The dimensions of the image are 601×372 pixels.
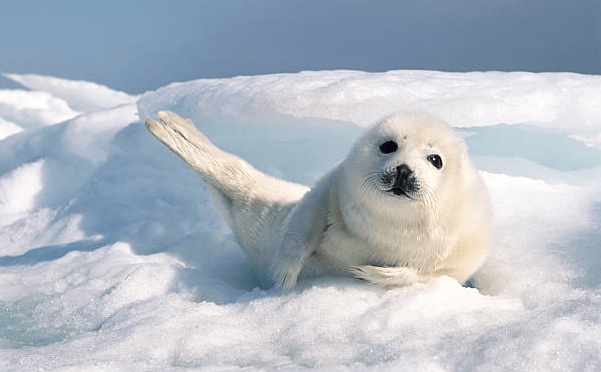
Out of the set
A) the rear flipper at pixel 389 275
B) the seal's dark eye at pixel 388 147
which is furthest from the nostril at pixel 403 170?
the rear flipper at pixel 389 275

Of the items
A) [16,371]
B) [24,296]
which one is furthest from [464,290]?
[24,296]

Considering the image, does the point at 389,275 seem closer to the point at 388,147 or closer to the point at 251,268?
the point at 388,147

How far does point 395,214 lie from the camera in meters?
2.30

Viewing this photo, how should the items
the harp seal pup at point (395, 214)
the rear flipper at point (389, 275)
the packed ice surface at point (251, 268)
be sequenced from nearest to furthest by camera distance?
the packed ice surface at point (251, 268)
the harp seal pup at point (395, 214)
the rear flipper at point (389, 275)

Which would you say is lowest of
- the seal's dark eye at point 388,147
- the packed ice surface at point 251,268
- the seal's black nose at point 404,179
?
the packed ice surface at point 251,268

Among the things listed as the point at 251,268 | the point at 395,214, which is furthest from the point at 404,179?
the point at 251,268

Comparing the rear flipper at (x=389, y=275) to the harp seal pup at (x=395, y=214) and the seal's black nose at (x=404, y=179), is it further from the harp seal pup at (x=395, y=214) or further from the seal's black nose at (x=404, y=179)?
the seal's black nose at (x=404, y=179)

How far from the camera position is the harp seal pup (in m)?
2.26

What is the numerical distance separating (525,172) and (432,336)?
3737 millimetres

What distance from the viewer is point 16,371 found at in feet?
5.65

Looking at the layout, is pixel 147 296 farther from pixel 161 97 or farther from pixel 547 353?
pixel 161 97

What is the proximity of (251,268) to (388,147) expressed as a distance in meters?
1.35

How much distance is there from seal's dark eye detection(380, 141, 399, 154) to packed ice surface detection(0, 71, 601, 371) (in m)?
0.60

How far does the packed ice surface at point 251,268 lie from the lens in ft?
6.14
